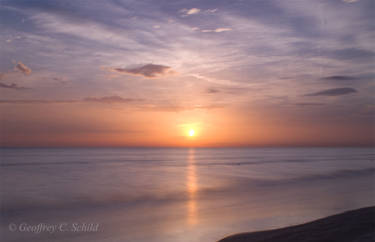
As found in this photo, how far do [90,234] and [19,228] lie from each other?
3227 millimetres

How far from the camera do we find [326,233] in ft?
26.1

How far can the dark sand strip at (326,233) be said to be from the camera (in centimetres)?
748

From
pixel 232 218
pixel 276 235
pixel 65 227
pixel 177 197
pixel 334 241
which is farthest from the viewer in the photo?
pixel 177 197

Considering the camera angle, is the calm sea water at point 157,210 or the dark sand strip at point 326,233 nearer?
the dark sand strip at point 326,233

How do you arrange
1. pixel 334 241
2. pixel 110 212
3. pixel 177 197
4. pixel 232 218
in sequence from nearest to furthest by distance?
pixel 334 241, pixel 232 218, pixel 110 212, pixel 177 197

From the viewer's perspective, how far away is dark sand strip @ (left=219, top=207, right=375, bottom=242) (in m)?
7.48

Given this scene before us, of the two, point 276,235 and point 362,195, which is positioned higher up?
point 276,235

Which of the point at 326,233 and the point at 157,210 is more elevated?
the point at 326,233

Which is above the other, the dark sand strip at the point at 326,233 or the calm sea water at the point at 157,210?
the dark sand strip at the point at 326,233

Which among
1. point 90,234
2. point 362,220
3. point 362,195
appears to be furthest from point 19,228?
point 362,195

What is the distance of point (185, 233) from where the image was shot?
30.9 ft

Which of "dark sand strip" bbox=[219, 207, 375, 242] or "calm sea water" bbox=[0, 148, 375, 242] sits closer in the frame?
"dark sand strip" bbox=[219, 207, 375, 242]

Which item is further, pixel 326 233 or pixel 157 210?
pixel 157 210

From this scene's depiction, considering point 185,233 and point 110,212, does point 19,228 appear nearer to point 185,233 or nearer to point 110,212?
point 110,212
